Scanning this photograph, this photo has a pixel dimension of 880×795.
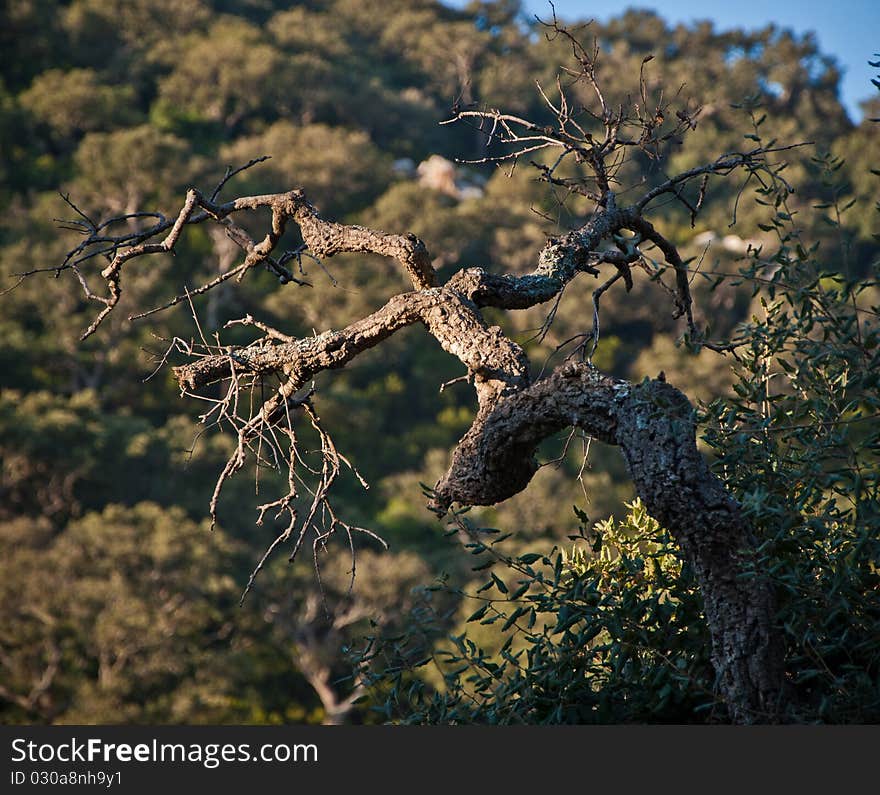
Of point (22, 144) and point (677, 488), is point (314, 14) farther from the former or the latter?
point (677, 488)

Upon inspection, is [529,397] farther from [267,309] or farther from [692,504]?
[267,309]

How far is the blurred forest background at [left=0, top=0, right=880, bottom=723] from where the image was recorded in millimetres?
20109

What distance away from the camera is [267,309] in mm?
32969

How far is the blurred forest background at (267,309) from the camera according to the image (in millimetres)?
20109

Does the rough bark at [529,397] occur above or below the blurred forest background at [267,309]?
below

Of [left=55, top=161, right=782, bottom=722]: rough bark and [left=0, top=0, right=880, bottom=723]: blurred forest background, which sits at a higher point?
[left=0, top=0, right=880, bottom=723]: blurred forest background

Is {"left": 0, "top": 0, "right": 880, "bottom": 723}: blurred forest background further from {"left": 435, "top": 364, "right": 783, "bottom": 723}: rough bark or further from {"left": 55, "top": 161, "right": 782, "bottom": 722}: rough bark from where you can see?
{"left": 435, "top": 364, "right": 783, "bottom": 723}: rough bark

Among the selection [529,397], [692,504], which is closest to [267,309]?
[529,397]

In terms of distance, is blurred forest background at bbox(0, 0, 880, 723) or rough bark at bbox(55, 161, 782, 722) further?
blurred forest background at bbox(0, 0, 880, 723)

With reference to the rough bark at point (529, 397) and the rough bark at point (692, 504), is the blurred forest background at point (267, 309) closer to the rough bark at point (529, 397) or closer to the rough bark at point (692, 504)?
the rough bark at point (529, 397)

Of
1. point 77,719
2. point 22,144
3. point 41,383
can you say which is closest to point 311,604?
point 77,719

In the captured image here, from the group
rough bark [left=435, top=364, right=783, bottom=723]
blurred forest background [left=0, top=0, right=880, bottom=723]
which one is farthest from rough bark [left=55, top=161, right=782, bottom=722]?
blurred forest background [left=0, top=0, right=880, bottom=723]

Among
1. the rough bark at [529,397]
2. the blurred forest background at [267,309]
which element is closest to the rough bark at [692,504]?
the rough bark at [529,397]

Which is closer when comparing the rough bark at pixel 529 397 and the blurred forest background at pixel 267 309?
the rough bark at pixel 529 397
